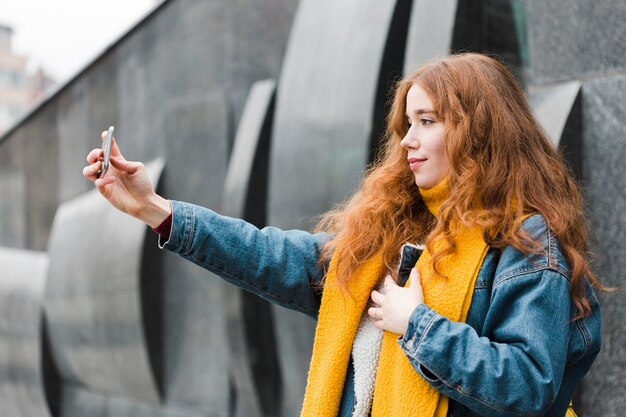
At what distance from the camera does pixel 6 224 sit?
432 inches

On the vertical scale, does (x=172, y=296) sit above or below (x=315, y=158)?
below

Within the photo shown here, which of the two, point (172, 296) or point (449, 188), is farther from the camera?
point (172, 296)

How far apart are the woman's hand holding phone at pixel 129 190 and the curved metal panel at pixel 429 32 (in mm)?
2282

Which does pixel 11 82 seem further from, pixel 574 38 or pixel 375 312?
pixel 375 312

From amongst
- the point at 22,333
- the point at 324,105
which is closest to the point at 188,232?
the point at 324,105

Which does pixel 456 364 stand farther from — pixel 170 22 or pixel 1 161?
pixel 1 161

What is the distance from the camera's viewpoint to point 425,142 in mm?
2287

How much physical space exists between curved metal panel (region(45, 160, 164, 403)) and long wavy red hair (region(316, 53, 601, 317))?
15.9 feet

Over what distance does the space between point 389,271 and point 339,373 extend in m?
0.29

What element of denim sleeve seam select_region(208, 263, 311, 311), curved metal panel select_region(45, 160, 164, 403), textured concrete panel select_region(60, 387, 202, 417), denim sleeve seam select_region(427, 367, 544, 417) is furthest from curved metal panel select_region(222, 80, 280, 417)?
denim sleeve seam select_region(427, 367, 544, 417)

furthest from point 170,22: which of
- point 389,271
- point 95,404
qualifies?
point 389,271

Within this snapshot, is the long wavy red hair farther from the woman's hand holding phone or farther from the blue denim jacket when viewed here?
the woman's hand holding phone

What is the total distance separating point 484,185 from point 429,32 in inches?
94.2

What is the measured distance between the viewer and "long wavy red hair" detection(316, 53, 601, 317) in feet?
7.05
